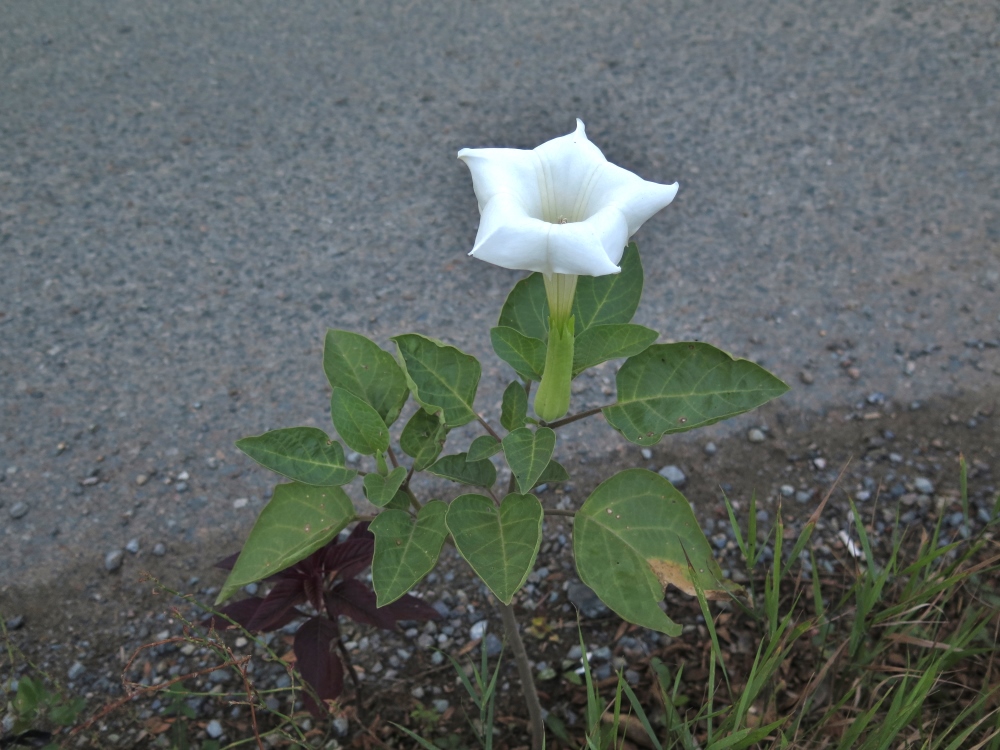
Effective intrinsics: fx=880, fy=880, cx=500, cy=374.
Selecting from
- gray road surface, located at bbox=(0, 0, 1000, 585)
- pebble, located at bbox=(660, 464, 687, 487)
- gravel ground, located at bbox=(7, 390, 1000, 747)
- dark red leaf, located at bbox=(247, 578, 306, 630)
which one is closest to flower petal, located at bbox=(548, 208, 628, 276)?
dark red leaf, located at bbox=(247, 578, 306, 630)

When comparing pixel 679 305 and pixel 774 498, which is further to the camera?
pixel 679 305

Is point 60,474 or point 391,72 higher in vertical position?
point 391,72

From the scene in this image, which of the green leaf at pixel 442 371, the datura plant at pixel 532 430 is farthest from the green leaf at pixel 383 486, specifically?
the green leaf at pixel 442 371

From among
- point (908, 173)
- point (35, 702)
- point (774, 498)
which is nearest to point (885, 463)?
point (774, 498)

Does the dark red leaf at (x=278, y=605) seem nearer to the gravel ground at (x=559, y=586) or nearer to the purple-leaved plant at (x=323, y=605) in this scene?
the purple-leaved plant at (x=323, y=605)

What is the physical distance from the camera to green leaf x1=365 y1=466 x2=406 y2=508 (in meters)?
1.12

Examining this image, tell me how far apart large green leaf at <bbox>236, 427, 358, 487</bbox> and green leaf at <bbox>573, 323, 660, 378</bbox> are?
338mm

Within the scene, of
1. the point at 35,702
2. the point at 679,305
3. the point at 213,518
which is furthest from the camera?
the point at 679,305

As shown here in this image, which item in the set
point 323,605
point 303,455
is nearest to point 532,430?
point 303,455

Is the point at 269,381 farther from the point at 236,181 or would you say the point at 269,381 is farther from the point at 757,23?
the point at 757,23

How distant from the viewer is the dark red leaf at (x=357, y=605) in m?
1.35

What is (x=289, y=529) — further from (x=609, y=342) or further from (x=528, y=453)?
(x=609, y=342)

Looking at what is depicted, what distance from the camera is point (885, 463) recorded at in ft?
6.78

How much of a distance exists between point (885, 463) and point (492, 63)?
2.01 m
